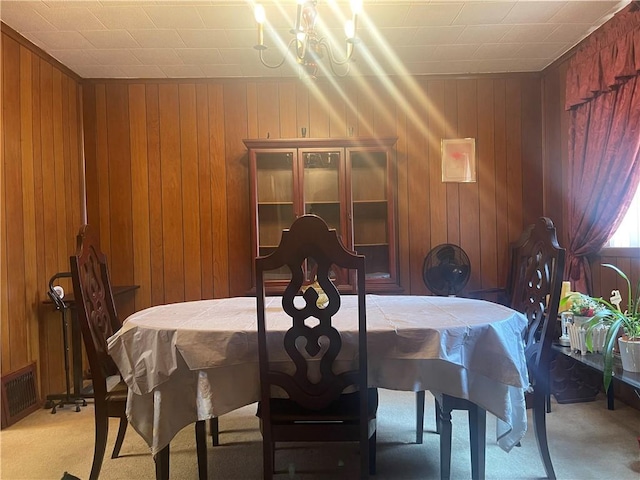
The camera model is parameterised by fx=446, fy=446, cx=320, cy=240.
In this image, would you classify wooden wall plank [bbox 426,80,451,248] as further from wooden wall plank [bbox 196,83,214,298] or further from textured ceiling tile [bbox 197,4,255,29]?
wooden wall plank [bbox 196,83,214,298]

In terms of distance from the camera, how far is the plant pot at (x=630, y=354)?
210 cm

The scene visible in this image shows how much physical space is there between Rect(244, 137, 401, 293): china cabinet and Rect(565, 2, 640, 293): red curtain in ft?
4.10

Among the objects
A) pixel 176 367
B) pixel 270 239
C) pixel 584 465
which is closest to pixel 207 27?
pixel 270 239

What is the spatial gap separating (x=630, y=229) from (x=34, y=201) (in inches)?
147

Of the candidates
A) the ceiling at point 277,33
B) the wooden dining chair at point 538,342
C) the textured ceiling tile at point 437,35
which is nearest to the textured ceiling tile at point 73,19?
the ceiling at point 277,33

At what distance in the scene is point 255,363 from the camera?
1.56m

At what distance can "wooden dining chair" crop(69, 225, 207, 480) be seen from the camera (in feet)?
5.79

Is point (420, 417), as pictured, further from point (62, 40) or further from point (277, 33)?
point (62, 40)

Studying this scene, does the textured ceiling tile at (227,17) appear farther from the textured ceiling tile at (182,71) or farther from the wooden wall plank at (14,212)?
the wooden wall plank at (14,212)

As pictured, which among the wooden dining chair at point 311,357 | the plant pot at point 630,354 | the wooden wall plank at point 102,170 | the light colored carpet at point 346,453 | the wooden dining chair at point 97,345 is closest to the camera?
the wooden dining chair at point 311,357

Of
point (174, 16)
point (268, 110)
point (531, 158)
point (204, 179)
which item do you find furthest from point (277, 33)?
point (531, 158)

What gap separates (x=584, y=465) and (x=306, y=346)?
1.47 metres

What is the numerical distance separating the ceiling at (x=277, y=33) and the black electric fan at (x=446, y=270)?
1.45m

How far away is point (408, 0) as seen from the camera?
2486mm
